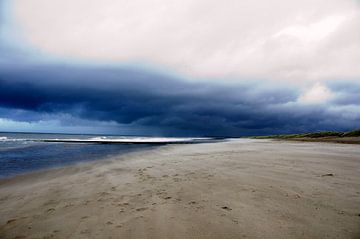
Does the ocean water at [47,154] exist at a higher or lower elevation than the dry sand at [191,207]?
higher

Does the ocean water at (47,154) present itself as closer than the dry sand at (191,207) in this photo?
No

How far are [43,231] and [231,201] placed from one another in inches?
166

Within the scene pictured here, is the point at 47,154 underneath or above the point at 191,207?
above

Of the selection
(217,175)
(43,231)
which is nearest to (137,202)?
(43,231)

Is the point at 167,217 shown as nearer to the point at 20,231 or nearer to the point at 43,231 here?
the point at 43,231

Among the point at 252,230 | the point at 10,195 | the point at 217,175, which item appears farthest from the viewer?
the point at 217,175

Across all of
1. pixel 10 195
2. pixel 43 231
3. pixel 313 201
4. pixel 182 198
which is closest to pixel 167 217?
pixel 182 198

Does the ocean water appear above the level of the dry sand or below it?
above

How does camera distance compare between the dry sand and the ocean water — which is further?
the ocean water

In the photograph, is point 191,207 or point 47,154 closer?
point 191,207

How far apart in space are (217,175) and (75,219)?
581cm

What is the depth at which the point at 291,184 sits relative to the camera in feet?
25.6

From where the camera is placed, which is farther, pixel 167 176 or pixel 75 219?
pixel 167 176

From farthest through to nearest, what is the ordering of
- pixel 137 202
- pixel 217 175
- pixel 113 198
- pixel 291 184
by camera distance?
pixel 217 175 < pixel 291 184 < pixel 113 198 < pixel 137 202
